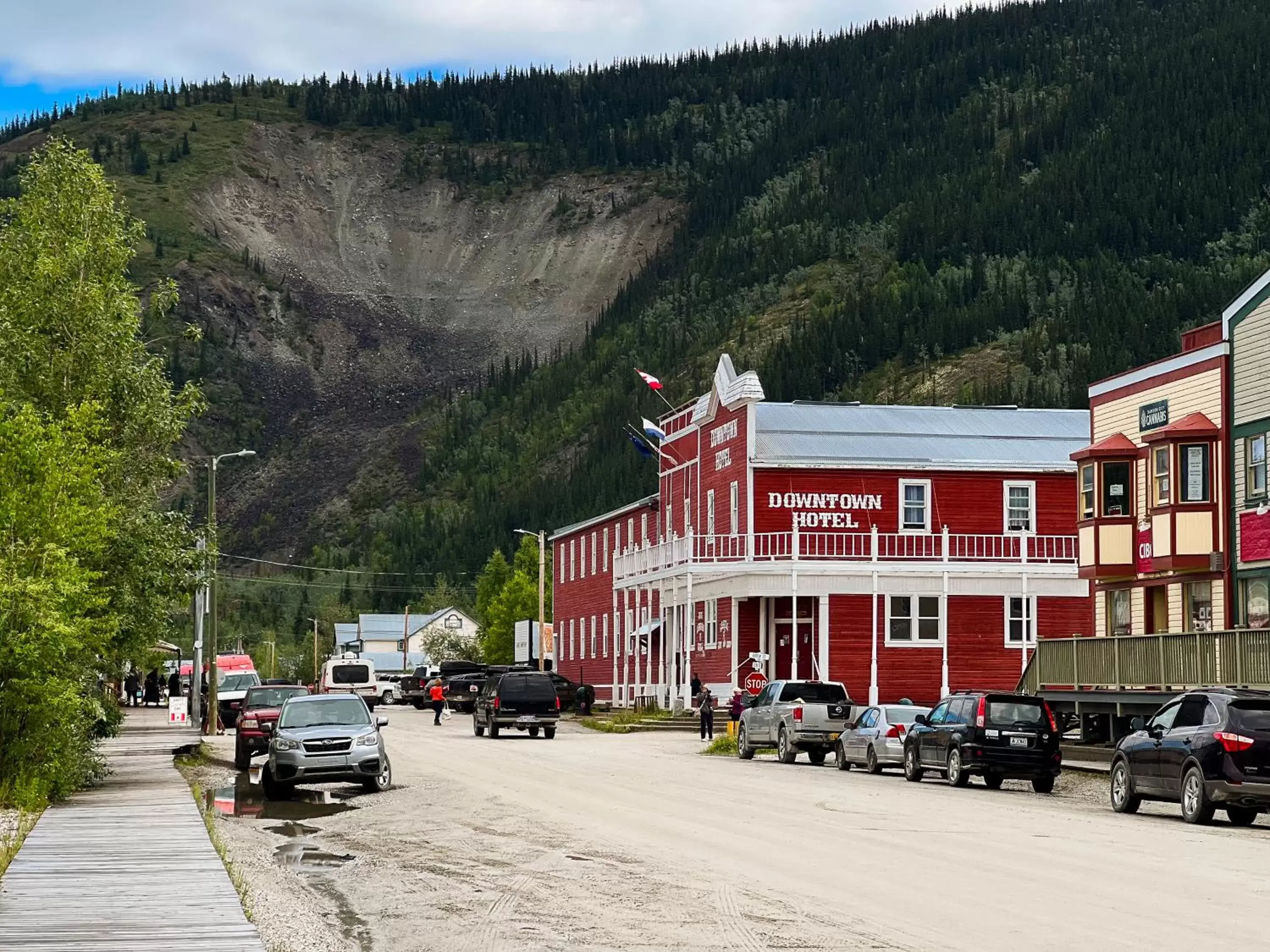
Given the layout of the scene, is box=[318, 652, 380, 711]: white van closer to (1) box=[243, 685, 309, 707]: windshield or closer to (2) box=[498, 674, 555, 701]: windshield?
(2) box=[498, 674, 555, 701]: windshield

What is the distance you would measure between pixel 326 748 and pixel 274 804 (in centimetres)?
128

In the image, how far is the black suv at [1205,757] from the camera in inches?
882

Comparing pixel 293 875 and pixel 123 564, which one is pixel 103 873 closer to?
pixel 293 875

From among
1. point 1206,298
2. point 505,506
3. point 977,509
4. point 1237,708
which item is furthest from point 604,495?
point 1237,708

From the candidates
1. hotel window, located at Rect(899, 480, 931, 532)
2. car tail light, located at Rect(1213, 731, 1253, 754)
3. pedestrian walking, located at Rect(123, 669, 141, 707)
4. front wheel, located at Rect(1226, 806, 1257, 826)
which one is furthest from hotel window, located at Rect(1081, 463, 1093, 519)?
pedestrian walking, located at Rect(123, 669, 141, 707)

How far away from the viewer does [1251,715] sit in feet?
74.6

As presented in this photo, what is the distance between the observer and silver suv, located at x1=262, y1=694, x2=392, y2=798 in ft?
91.8

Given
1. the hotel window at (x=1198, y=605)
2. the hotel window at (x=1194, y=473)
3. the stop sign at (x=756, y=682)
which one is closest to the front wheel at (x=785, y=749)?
the hotel window at (x=1198, y=605)

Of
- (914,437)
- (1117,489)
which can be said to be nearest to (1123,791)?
(1117,489)

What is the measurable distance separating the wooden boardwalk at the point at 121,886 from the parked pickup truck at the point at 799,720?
59.0ft

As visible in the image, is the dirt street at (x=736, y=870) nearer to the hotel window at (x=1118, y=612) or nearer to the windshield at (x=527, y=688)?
the hotel window at (x=1118, y=612)

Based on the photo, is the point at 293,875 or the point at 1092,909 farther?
the point at 293,875

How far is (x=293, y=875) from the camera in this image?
16938 millimetres

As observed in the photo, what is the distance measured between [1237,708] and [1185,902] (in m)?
9.01
